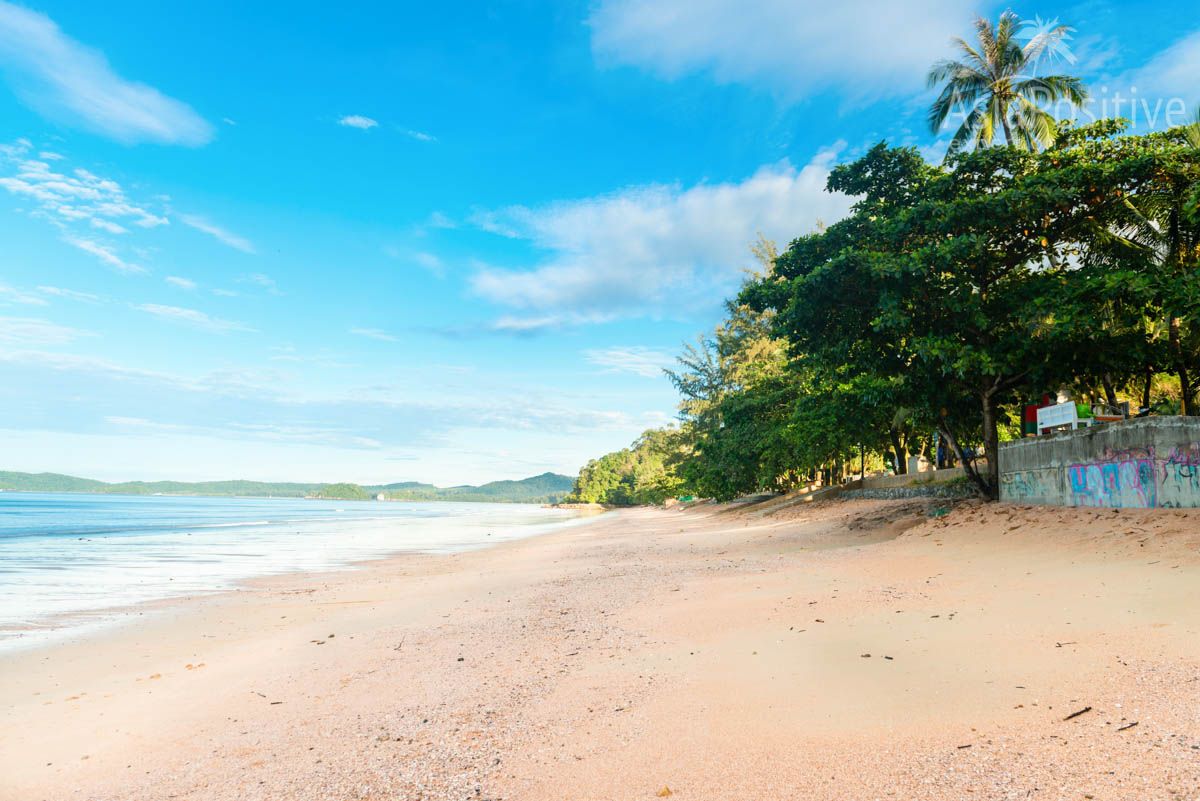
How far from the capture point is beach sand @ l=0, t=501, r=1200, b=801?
11.8ft

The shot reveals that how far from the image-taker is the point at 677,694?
4.96 metres

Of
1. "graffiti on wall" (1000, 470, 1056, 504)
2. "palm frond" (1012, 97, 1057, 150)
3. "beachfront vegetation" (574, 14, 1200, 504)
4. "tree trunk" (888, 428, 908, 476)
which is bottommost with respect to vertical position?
"graffiti on wall" (1000, 470, 1056, 504)

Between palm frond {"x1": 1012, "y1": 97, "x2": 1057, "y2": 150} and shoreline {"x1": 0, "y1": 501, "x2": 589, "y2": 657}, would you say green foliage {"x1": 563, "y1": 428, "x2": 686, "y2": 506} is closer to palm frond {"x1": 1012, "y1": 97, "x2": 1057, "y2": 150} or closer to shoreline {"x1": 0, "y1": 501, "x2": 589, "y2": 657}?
palm frond {"x1": 1012, "y1": 97, "x2": 1057, "y2": 150}

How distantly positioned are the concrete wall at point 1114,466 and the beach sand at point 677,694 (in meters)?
0.97

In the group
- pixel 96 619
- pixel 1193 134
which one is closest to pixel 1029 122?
pixel 1193 134

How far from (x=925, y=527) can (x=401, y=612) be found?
1118 cm

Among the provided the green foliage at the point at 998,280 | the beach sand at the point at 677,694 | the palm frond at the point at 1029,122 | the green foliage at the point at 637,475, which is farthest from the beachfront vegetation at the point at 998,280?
the green foliage at the point at 637,475

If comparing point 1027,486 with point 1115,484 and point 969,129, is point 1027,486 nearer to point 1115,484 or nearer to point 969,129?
point 1115,484

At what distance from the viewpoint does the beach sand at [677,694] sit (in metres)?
3.59

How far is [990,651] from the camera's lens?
206 inches

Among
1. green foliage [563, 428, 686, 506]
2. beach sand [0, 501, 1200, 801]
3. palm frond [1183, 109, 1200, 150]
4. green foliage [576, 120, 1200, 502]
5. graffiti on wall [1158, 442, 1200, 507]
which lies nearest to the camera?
beach sand [0, 501, 1200, 801]

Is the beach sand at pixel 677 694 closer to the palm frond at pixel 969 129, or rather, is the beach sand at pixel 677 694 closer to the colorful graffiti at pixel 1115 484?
the colorful graffiti at pixel 1115 484

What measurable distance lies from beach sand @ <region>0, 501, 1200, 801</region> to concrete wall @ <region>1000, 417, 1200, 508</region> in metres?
0.97

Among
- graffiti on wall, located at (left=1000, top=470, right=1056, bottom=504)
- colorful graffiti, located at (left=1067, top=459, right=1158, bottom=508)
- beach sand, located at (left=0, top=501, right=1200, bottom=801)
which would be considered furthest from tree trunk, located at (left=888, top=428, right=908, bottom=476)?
beach sand, located at (left=0, top=501, right=1200, bottom=801)
